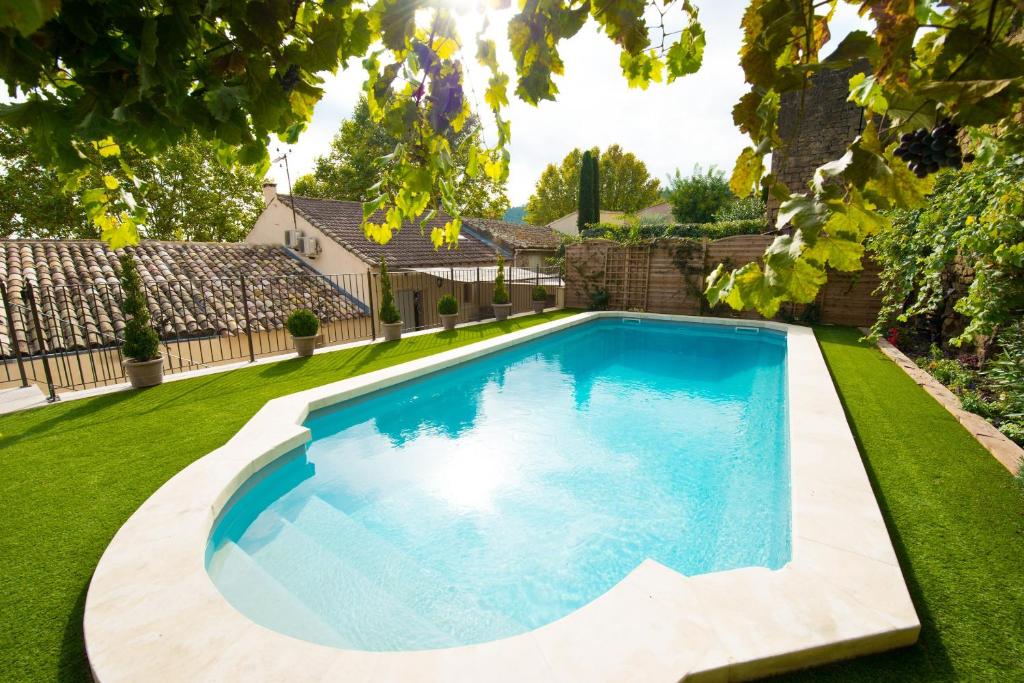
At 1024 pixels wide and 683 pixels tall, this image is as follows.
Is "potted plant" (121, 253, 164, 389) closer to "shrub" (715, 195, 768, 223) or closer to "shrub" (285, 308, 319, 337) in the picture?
"shrub" (285, 308, 319, 337)

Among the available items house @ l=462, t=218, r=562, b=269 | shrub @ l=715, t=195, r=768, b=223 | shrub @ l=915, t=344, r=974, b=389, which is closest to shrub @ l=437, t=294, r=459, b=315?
house @ l=462, t=218, r=562, b=269

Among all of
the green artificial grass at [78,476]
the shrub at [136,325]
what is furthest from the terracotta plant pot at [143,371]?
the green artificial grass at [78,476]

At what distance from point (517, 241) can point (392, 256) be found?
1073 cm

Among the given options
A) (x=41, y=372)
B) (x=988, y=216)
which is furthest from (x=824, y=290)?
(x=41, y=372)

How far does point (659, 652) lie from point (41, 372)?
13783 millimetres

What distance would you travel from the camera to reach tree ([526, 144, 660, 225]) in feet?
164

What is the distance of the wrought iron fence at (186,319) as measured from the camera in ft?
32.7

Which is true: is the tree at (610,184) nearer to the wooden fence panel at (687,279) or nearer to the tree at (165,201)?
the tree at (165,201)

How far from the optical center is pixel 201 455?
5852 millimetres

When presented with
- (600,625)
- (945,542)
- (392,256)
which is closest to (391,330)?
(392,256)

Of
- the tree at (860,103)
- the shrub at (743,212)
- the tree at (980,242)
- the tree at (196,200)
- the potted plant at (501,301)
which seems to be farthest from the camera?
the tree at (196,200)

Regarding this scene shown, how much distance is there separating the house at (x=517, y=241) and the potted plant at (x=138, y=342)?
63.1 ft

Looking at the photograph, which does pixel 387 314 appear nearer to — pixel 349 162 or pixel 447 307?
pixel 447 307

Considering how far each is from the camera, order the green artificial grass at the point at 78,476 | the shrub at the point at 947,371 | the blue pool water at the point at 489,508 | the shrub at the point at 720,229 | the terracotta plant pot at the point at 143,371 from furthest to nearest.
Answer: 1. the shrub at the point at 720,229
2. the terracotta plant pot at the point at 143,371
3. the shrub at the point at 947,371
4. the blue pool water at the point at 489,508
5. the green artificial grass at the point at 78,476
